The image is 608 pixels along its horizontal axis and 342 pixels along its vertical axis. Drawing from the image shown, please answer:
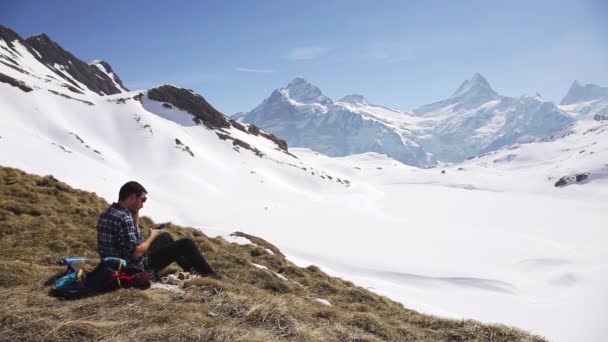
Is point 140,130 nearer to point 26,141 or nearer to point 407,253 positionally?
point 26,141

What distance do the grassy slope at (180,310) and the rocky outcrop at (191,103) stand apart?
100018 millimetres

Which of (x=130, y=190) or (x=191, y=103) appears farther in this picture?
(x=191, y=103)

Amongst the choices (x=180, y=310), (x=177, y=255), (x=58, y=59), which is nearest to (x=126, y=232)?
(x=177, y=255)

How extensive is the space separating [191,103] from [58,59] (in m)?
67.9

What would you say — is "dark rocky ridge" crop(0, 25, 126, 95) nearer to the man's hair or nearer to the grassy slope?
the grassy slope

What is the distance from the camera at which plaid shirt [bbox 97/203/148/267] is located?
7.98 metres

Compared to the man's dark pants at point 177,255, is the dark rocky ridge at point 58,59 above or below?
above

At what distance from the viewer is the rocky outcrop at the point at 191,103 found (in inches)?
4407

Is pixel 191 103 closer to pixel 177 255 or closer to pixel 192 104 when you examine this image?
pixel 192 104

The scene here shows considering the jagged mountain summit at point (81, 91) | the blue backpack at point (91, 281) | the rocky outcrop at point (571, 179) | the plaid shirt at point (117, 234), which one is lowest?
the blue backpack at point (91, 281)

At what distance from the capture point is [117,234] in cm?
800

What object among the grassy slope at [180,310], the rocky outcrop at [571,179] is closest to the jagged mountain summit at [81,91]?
the grassy slope at [180,310]

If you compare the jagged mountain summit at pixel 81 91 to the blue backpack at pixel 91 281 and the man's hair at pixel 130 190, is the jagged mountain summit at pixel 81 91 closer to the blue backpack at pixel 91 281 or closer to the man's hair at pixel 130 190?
the man's hair at pixel 130 190

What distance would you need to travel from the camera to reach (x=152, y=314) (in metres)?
6.42
